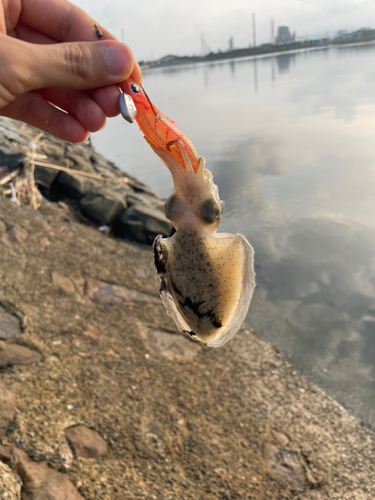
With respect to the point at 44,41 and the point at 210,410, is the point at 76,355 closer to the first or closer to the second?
the point at 210,410

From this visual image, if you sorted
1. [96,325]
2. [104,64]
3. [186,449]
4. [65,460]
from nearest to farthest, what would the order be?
1. [104,64]
2. [65,460]
3. [186,449]
4. [96,325]

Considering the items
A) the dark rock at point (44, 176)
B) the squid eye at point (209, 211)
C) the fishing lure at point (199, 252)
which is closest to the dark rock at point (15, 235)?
the dark rock at point (44, 176)

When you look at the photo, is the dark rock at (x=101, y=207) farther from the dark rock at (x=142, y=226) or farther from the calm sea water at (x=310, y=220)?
the calm sea water at (x=310, y=220)


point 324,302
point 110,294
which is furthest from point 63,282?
point 324,302

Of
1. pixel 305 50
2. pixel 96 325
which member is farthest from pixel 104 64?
pixel 305 50

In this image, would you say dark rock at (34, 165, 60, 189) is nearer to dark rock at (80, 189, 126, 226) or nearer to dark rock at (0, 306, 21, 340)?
dark rock at (80, 189, 126, 226)

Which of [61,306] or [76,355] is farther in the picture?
[61,306]

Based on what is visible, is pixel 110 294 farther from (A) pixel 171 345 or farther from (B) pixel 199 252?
(B) pixel 199 252
